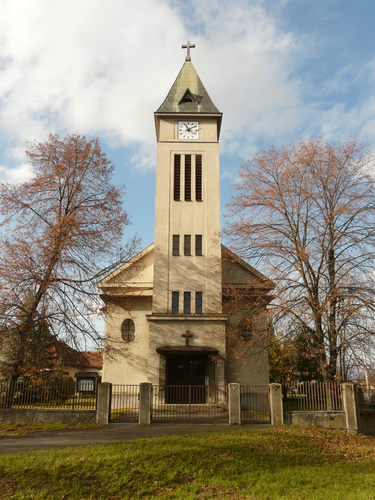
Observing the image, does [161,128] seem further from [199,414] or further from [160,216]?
[199,414]

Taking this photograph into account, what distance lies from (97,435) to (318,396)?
8.35 meters

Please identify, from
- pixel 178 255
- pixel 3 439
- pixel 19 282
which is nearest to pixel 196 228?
pixel 178 255

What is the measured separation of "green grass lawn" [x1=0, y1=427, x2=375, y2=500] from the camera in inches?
317

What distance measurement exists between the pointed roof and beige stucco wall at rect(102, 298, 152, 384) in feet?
39.8

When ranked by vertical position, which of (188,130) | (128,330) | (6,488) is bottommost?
(6,488)

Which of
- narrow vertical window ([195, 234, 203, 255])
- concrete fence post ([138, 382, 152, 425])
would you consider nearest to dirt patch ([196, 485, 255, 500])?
concrete fence post ([138, 382, 152, 425])

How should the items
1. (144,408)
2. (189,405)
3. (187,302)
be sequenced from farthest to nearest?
(187,302) → (189,405) → (144,408)

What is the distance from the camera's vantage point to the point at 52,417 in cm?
1491

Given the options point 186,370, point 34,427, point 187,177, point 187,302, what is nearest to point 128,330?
point 187,302

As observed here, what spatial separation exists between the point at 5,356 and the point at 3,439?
4766 mm

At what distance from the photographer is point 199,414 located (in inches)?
652

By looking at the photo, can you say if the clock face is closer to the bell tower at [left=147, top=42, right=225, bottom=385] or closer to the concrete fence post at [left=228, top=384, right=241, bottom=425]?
the bell tower at [left=147, top=42, right=225, bottom=385]

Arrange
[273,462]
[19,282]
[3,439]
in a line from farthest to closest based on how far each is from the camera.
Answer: [19,282]
[3,439]
[273,462]

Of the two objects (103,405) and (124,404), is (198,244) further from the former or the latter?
(103,405)
